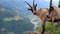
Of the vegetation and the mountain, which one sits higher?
the vegetation

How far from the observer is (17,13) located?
20.0 m

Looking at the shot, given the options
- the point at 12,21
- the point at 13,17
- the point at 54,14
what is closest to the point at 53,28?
the point at 54,14

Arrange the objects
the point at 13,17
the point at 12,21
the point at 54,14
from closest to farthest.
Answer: the point at 54,14
the point at 12,21
the point at 13,17

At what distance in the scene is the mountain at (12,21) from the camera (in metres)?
18.9

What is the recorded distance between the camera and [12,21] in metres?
19.2

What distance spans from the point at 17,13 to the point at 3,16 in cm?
153

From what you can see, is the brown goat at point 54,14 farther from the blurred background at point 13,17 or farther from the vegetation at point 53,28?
the blurred background at point 13,17

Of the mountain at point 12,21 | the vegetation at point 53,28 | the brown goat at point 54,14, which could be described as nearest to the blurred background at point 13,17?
the mountain at point 12,21

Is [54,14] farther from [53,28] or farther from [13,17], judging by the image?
[13,17]

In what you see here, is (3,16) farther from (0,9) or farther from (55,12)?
(55,12)

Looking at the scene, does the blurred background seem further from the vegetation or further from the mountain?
the vegetation

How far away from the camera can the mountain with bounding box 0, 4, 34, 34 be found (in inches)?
744

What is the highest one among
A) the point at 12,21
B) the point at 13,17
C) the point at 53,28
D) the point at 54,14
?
the point at 54,14

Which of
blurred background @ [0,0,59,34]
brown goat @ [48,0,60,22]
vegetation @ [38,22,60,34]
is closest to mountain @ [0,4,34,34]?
blurred background @ [0,0,59,34]
